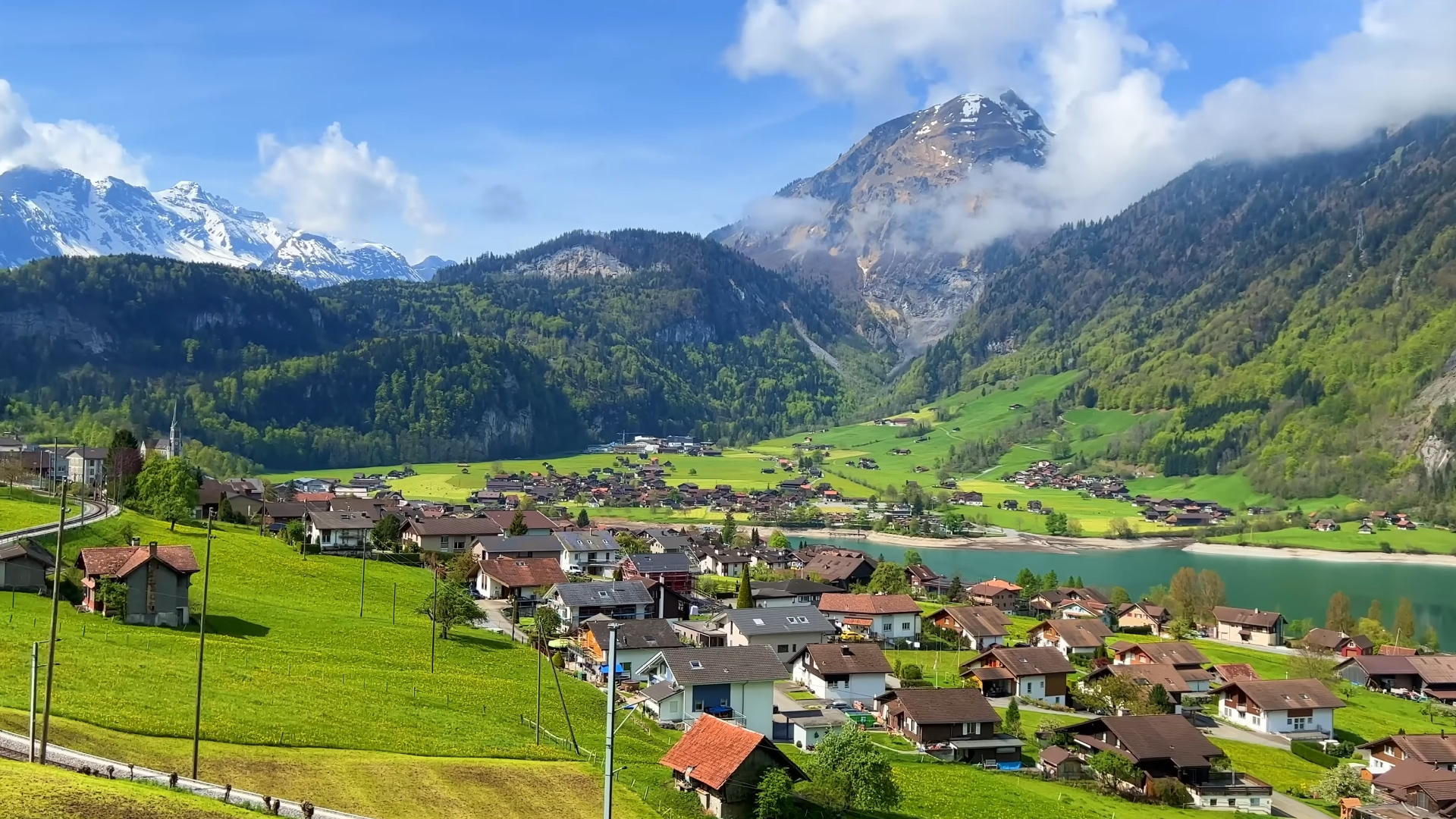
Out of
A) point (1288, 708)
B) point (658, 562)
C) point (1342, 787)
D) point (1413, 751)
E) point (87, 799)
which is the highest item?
point (87, 799)

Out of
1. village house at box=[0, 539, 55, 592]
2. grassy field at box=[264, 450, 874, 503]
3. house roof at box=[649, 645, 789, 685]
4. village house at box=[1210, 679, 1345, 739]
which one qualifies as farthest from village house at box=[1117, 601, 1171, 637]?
grassy field at box=[264, 450, 874, 503]

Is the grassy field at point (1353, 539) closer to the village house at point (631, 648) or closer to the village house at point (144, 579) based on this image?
the village house at point (631, 648)

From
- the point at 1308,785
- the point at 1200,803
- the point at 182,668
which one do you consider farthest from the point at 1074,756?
the point at 182,668

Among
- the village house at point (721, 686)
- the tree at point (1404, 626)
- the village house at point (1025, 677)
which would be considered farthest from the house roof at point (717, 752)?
the tree at point (1404, 626)

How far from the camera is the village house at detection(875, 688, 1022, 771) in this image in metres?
40.4

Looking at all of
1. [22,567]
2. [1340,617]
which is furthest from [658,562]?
[1340,617]

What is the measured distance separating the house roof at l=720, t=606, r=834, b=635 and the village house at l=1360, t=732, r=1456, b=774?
2348cm

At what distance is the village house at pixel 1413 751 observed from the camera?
4216 cm

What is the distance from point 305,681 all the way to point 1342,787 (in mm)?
35799

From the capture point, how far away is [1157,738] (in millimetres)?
40250

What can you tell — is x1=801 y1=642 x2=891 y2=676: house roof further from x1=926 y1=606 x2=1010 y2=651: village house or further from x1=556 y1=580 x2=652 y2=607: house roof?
x1=926 y1=606 x2=1010 y2=651: village house

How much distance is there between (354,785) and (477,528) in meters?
57.6

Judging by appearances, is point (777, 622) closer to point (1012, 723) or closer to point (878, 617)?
point (878, 617)

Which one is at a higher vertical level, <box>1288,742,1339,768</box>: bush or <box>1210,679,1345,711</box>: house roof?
<box>1210,679,1345,711</box>: house roof
